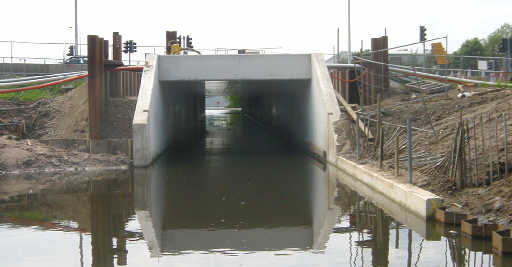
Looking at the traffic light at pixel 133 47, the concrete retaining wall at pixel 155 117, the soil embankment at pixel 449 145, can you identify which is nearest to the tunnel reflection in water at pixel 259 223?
the soil embankment at pixel 449 145

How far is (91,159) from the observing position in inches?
758

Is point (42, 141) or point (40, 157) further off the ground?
point (42, 141)

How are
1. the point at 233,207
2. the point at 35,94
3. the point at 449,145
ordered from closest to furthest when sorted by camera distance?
the point at 233,207 < the point at 449,145 < the point at 35,94

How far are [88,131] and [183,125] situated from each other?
37.0 ft

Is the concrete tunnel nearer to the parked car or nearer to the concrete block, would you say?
A: the concrete block

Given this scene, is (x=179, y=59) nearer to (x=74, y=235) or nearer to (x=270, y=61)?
(x=270, y=61)

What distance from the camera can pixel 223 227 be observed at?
34.3 feet

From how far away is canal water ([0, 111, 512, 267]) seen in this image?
838 centimetres

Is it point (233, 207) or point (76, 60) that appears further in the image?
point (76, 60)

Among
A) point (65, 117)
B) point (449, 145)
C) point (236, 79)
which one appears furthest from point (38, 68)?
point (449, 145)

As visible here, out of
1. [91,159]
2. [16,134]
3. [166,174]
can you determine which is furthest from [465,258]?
[16,134]

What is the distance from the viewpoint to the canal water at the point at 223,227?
27.5ft

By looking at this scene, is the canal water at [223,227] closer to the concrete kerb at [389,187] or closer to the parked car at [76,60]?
the concrete kerb at [389,187]

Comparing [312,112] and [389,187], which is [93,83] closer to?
[312,112]
